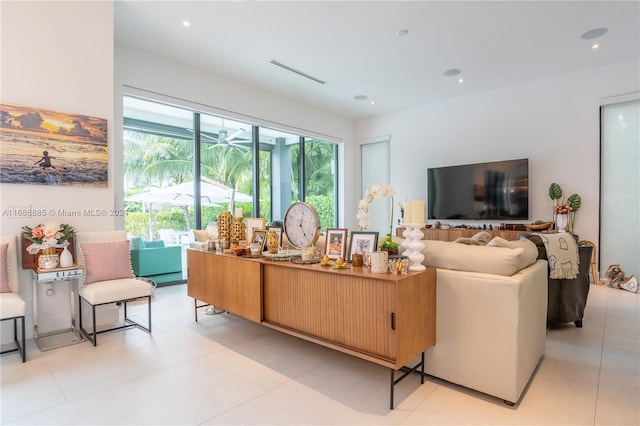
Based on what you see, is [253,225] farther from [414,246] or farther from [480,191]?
[480,191]

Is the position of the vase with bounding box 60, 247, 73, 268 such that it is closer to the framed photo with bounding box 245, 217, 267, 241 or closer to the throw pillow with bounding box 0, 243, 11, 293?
the throw pillow with bounding box 0, 243, 11, 293

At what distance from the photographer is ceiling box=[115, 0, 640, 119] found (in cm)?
366

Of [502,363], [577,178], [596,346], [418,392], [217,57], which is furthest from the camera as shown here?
[577,178]

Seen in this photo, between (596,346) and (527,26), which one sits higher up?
(527,26)

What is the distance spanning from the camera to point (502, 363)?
6.16 ft

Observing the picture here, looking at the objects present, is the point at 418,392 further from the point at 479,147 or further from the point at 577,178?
the point at 479,147

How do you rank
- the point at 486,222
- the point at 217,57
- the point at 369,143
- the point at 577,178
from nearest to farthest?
the point at 217,57
the point at 577,178
the point at 486,222
the point at 369,143

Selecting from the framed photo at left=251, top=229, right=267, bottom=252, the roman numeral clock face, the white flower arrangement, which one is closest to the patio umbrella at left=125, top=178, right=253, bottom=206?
the framed photo at left=251, top=229, right=267, bottom=252

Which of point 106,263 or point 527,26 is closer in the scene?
point 106,263

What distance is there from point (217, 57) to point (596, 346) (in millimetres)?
5453

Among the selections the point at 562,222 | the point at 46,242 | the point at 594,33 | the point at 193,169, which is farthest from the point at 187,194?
the point at 594,33

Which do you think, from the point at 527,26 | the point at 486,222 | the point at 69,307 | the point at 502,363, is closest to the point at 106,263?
the point at 69,307

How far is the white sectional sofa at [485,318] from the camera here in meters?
1.86

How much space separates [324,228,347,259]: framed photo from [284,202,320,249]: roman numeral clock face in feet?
0.76
